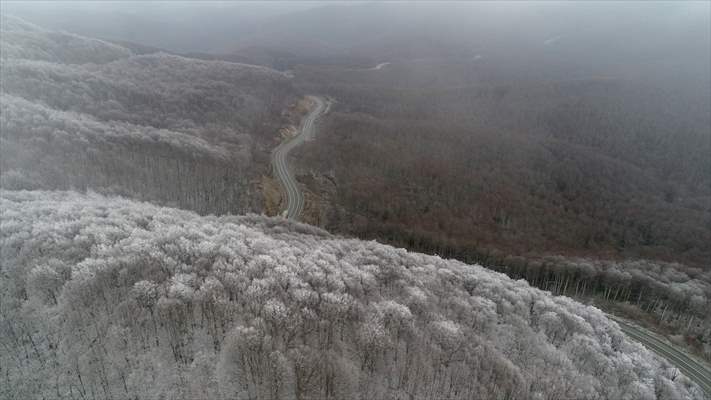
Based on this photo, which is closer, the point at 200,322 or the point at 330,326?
the point at 200,322

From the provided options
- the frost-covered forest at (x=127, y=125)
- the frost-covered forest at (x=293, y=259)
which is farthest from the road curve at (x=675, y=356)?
the frost-covered forest at (x=127, y=125)

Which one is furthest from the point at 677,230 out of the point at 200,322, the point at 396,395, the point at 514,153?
the point at 200,322

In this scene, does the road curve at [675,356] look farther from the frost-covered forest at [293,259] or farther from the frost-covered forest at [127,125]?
the frost-covered forest at [127,125]

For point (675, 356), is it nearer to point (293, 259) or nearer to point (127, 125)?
point (293, 259)

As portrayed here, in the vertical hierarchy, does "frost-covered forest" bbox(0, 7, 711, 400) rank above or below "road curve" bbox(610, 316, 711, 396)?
above

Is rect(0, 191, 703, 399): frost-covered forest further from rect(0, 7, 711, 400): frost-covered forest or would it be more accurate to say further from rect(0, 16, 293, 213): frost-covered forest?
rect(0, 16, 293, 213): frost-covered forest

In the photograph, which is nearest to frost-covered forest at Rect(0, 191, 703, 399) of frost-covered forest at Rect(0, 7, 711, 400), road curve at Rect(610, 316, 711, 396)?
frost-covered forest at Rect(0, 7, 711, 400)

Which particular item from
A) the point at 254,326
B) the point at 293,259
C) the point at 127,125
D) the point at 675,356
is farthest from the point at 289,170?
the point at 675,356

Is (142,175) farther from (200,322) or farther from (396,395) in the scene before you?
(396,395)
